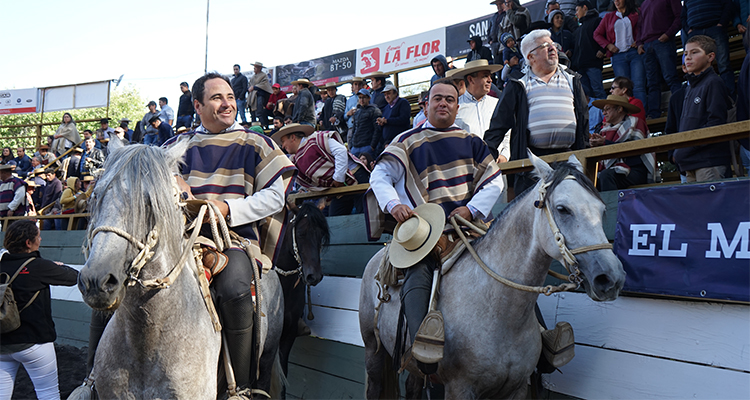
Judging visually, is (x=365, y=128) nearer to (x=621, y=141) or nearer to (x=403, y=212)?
(x=621, y=141)

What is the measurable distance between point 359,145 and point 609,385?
6754 mm

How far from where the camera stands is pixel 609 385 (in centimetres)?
333

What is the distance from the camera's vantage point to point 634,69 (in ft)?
24.8

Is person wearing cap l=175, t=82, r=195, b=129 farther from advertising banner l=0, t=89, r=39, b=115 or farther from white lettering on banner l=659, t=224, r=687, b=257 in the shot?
white lettering on banner l=659, t=224, r=687, b=257

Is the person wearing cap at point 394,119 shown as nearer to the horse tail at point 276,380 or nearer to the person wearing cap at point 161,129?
the horse tail at point 276,380

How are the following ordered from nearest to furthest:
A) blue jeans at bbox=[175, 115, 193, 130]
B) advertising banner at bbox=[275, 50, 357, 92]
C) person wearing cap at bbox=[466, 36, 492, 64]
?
1. person wearing cap at bbox=[466, 36, 492, 64]
2. blue jeans at bbox=[175, 115, 193, 130]
3. advertising banner at bbox=[275, 50, 357, 92]

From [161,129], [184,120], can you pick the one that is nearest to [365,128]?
[161,129]

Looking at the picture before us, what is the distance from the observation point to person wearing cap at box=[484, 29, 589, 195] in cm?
433

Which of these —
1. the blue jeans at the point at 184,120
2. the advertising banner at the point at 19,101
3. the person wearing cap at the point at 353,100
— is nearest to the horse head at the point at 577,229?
the person wearing cap at the point at 353,100

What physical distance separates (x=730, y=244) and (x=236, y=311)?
266 centimetres

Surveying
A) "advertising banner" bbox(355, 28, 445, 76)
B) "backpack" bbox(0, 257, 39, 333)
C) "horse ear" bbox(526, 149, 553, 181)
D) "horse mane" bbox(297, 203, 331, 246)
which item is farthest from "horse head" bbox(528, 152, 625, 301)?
"advertising banner" bbox(355, 28, 445, 76)

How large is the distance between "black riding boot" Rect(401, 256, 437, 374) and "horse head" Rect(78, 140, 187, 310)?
1.45 meters

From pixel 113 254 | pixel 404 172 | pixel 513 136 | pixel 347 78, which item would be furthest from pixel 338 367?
pixel 347 78

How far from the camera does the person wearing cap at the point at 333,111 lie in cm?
1162
